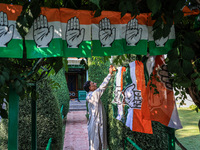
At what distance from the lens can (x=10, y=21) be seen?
1993mm

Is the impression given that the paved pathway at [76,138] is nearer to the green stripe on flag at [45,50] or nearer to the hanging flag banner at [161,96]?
the hanging flag banner at [161,96]

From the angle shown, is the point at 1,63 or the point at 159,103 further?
the point at 159,103

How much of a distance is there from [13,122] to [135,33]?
5.64ft

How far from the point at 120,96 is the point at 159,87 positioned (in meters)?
1.19

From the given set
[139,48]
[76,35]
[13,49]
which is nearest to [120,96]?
[139,48]

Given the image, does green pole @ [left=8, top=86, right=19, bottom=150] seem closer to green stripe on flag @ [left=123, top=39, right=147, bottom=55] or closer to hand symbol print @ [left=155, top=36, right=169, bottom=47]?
green stripe on flag @ [left=123, top=39, right=147, bottom=55]

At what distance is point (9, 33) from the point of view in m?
1.99

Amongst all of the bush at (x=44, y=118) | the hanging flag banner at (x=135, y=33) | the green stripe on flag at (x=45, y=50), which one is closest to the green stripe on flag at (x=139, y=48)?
the hanging flag banner at (x=135, y=33)

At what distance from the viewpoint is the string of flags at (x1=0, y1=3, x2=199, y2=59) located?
1999mm

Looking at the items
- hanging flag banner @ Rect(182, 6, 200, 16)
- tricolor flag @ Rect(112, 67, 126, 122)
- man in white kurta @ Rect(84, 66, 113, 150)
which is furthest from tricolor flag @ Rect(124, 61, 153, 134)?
man in white kurta @ Rect(84, 66, 113, 150)

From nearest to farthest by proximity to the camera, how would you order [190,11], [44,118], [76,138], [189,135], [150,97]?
[190,11]
[150,97]
[44,118]
[76,138]
[189,135]

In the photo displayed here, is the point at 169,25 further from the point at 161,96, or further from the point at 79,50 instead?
the point at 161,96

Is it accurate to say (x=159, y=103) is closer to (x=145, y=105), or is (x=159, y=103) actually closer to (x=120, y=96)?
(x=145, y=105)

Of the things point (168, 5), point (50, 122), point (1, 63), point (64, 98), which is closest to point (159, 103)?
point (168, 5)
